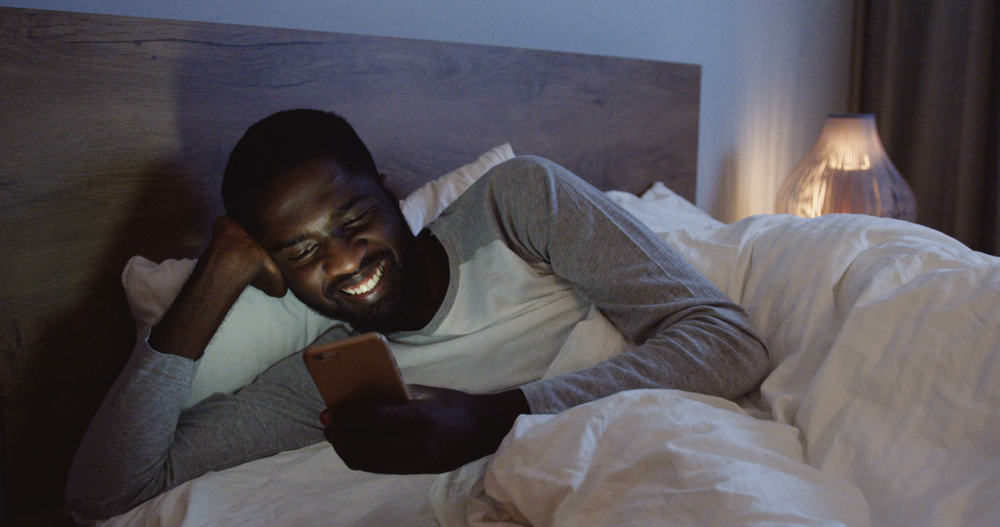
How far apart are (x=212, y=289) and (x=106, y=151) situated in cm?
33

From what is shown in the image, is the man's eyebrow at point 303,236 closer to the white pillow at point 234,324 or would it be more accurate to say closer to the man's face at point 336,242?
the man's face at point 336,242

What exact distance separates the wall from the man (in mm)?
516

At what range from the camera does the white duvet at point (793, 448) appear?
26.5 inches

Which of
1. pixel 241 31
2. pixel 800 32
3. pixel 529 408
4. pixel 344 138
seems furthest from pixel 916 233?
pixel 800 32

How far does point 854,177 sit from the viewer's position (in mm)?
2174

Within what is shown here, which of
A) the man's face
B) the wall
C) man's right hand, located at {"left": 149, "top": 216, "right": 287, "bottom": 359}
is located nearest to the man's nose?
the man's face

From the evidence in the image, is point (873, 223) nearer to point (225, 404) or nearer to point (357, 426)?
point (357, 426)

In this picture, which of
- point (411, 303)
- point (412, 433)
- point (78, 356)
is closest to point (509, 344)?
point (411, 303)

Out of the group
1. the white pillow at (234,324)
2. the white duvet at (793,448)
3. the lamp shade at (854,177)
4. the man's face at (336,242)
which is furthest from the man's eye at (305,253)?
the lamp shade at (854,177)

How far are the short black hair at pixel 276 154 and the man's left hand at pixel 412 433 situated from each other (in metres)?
0.40

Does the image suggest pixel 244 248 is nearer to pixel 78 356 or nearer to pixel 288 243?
pixel 288 243

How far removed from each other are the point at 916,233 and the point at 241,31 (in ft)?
3.89

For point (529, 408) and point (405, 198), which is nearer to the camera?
point (529, 408)

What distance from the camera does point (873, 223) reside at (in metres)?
1.17
